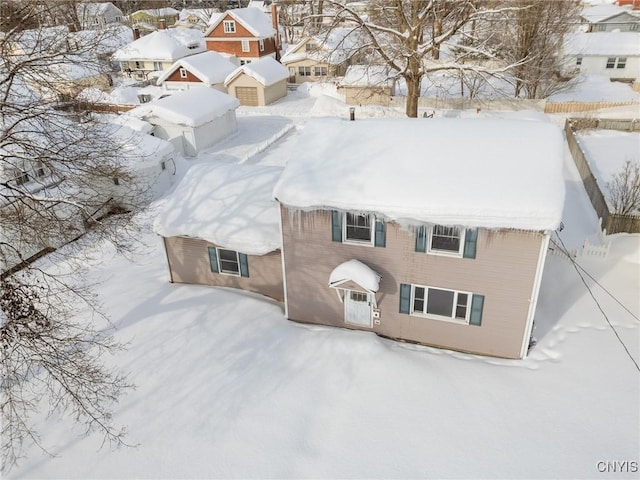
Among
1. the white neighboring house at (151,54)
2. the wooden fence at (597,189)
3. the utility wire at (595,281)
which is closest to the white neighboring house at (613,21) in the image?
the wooden fence at (597,189)

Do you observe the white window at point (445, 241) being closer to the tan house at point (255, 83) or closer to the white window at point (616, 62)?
the tan house at point (255, 83)

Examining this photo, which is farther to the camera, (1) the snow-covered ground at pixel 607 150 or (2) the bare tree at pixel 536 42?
(2) the bare tree at pixel 536 42

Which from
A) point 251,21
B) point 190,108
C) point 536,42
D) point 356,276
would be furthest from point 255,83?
point 356,276

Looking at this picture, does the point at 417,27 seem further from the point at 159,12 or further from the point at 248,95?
the point at 159,12

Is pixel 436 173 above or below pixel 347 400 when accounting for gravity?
above

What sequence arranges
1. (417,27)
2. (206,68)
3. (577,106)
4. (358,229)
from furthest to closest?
(206,68), (577,106), (417,27), (358,229)

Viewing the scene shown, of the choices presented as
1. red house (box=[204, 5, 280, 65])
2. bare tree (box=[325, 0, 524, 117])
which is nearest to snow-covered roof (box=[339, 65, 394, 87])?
bare tree (box=[325, 0, 524, 117])
